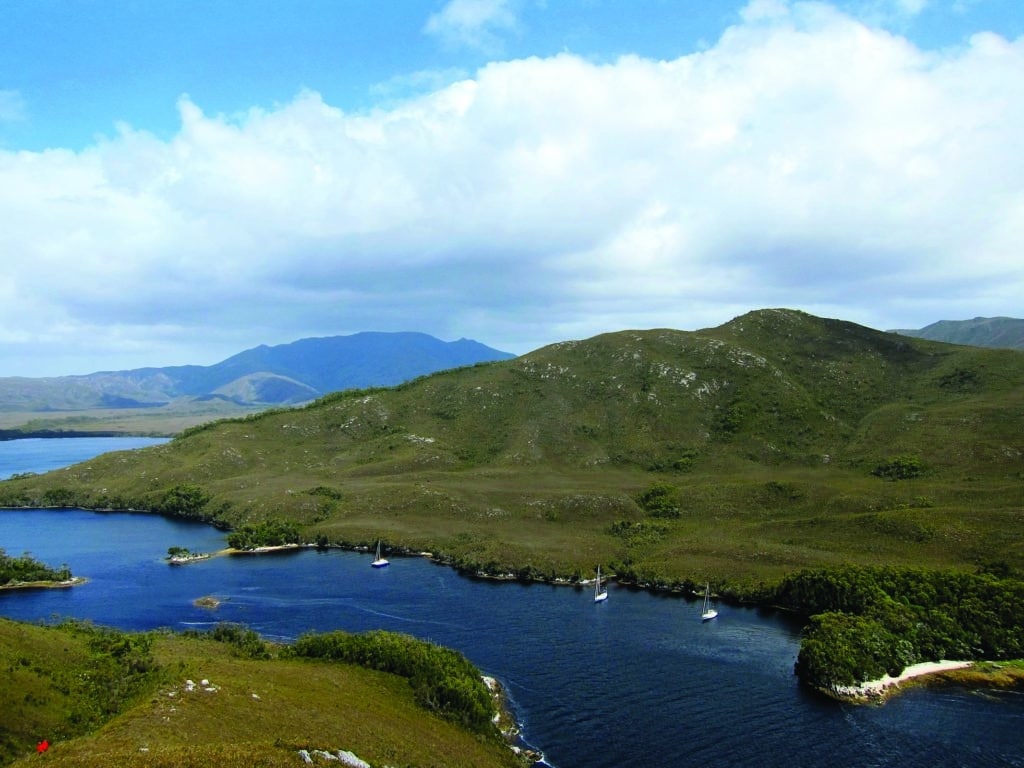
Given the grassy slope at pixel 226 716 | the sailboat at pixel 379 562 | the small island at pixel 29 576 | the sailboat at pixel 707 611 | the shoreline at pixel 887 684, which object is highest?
the grassy slope at pixel 226 716

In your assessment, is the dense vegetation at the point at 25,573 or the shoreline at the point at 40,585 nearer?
the shoreline at the point at 40,585

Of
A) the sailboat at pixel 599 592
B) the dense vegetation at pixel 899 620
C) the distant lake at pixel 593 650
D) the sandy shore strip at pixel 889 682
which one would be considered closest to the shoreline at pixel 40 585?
the distant lake at pixel 593 650

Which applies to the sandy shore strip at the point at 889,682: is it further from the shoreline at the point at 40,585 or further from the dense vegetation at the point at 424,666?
the shoreline at the point at 40,585

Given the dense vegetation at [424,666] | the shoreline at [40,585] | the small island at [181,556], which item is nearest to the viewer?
the dense vegetation at [424,666]

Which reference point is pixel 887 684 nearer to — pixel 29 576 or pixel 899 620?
pixel 899 620

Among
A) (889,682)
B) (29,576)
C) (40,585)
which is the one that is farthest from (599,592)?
(29,576)

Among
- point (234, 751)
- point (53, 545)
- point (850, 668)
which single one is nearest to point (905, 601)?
point (850, 668)
